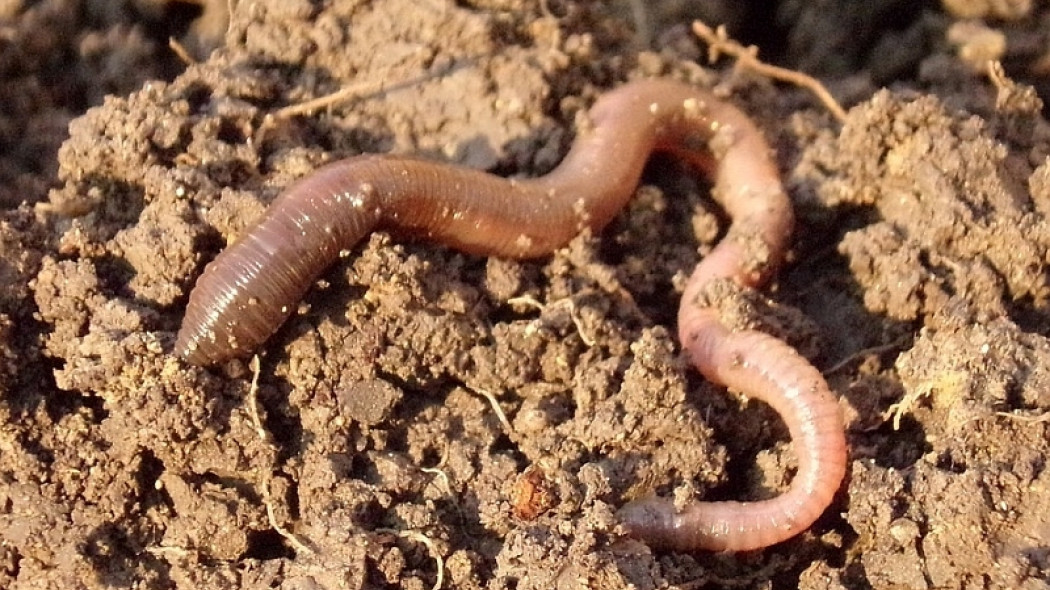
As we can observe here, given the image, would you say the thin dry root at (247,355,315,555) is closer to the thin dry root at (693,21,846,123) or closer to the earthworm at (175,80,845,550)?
the earthworm at (175,80,845,550)

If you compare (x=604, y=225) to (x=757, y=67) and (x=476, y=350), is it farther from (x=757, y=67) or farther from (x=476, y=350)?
(x=757, y=67)


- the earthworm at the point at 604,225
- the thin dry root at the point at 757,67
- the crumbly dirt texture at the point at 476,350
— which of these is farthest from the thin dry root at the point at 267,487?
the thin dry root at the point at 757,67

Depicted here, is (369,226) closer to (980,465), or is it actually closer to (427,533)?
(427,533)

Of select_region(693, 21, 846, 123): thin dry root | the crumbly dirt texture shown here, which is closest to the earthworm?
the crumbly dirt texture

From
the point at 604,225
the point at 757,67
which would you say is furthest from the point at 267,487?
the point at 757,67

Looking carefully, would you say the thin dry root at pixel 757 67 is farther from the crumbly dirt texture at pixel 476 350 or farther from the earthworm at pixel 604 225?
the earthworm at pixel 604 225

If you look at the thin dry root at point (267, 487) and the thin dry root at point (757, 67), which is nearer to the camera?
the thin dry root at point (267, 487)

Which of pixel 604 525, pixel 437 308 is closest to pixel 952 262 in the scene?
pixel 604 525

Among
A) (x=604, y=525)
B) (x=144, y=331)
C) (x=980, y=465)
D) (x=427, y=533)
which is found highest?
(x=144, y=331)
